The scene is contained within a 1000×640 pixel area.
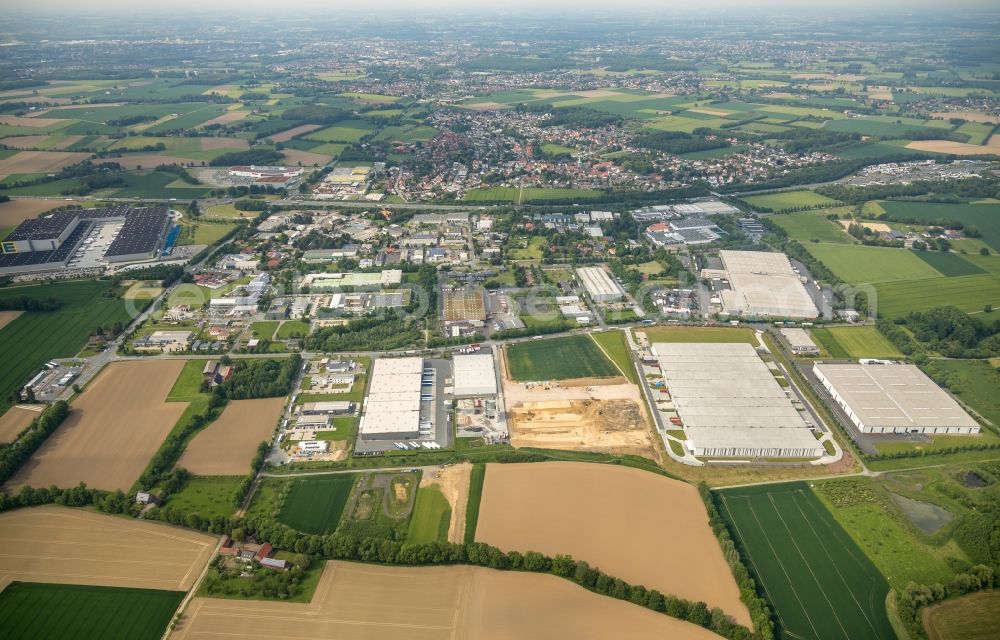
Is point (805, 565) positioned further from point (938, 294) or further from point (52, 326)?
point (52, 326)

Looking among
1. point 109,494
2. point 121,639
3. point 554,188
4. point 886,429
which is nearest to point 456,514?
point 121,639

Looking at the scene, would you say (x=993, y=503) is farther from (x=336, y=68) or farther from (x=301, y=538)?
(x=336, y=68)

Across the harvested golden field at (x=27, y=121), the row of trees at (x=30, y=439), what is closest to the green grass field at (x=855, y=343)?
the row of trees at (x=30, y=439)

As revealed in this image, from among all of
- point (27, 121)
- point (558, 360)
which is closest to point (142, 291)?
point (558, 360)

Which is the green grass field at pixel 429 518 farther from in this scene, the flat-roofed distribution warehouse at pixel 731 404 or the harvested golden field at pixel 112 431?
the harvested golden field at pixel 112 431

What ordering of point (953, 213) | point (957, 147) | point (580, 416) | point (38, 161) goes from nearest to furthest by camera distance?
point (580, 416) → point (953, 213) → point (38, 161) → point (957, 147)
